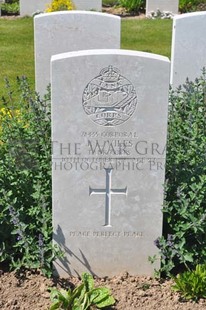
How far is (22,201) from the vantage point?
4.43 meters

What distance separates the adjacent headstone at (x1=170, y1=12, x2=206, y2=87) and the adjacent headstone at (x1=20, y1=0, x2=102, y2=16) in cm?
737

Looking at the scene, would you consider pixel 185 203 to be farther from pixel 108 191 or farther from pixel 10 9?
pixel 10 9

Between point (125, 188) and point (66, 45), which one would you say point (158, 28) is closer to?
point (66, 45)

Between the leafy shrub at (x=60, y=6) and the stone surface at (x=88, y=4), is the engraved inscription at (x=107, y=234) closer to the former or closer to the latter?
the leafy shrub at (x=60, y=6)

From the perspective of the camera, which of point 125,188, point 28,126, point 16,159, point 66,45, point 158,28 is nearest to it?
point 125,188

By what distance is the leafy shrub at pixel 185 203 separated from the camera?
404 centimetres

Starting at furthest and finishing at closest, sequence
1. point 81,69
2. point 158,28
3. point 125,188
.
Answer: point 158,28
point 125,188
point 81,69

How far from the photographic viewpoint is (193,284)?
396 centimetres

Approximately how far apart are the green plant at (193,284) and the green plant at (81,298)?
1.53ft

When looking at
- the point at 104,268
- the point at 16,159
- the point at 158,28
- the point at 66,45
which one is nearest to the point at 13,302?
the point at 104,268

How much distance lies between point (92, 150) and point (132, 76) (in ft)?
1.81

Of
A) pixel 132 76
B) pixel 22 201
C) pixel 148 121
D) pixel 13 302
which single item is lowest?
pixel 13 302

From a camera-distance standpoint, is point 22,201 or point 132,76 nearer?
point 132,76

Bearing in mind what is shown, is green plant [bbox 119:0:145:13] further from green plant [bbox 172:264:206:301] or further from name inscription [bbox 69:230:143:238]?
green plant [bbox 172:264:206:301]
